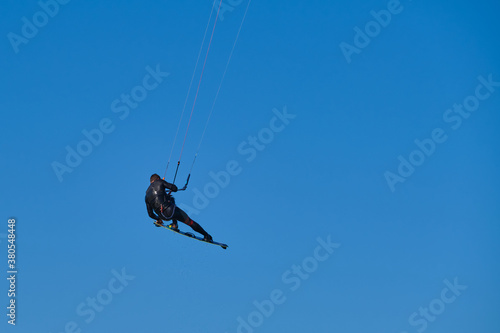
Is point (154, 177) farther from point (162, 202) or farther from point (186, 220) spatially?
point (186, 220)

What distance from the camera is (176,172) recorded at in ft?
60.6

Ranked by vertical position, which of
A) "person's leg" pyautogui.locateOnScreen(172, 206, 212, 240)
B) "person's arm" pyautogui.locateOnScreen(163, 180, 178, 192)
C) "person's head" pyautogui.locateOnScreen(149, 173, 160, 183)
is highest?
"person's head" pyautogui.locateOnScreen(149, 173, 160, 183)

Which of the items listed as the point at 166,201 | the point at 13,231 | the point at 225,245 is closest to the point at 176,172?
the point at 166,201

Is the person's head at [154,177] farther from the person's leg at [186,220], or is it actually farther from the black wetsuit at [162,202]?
the person's leg at [186,220]

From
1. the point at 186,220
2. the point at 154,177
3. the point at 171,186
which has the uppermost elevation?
the point at 154,177

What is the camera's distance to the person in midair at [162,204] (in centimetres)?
1802

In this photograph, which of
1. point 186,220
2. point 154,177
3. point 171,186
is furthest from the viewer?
point 186,220

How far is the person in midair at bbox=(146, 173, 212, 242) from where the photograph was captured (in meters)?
18.0

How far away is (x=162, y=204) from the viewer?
18031mm

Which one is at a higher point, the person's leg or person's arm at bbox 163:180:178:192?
person's arm at bbox 163:180:178:192

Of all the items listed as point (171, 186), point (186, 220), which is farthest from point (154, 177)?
point (186, 220)

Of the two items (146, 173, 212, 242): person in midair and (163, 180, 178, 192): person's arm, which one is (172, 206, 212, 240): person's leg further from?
(163, 180, 178, 192): person's arm

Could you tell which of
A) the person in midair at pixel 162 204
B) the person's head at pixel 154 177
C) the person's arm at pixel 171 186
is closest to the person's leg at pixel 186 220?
the person in midair at pixel 162 204

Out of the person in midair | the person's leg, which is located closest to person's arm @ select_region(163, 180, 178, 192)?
the person in midair
